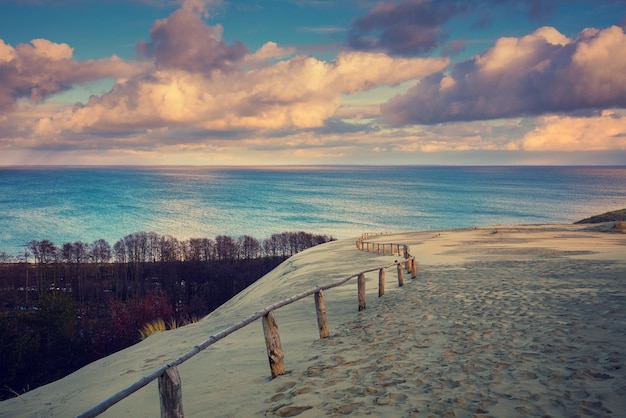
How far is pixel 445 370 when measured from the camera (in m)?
6.73

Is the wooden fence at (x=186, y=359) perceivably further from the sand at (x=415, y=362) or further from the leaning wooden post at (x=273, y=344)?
the sand at (x=415, y=362)

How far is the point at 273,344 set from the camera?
6930mm

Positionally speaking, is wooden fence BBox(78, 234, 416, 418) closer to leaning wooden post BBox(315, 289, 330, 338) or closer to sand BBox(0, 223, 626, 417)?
leaning wooden post BBox(315, 289, 330, 338)

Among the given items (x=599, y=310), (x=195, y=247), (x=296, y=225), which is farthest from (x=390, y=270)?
(x=296, y=225)

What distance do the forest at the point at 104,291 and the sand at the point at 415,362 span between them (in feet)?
33.1

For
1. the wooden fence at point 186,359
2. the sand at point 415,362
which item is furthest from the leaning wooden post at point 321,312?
the sand at point 415,362

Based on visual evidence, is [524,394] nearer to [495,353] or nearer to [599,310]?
[495,353]

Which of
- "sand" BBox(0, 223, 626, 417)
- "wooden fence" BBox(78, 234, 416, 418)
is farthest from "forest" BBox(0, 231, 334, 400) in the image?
"wooden fence" BBox(78, 234, 416, 418)

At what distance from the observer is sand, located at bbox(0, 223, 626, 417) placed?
562cm

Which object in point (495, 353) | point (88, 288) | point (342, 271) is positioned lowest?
point (88, 288)

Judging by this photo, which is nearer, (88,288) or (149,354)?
(149,354)

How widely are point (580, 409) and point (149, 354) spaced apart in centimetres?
1116

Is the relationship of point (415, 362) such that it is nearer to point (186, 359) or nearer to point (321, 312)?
point (321, 312)

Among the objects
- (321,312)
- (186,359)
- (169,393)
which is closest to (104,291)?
(321,312)
